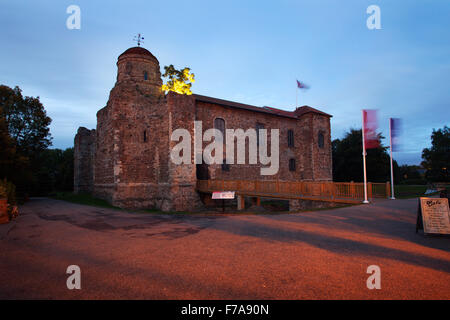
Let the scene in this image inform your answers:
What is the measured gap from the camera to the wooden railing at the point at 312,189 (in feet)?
42.4

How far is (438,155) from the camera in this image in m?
43.9

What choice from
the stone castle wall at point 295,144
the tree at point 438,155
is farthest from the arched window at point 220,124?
the tree at point 438,155

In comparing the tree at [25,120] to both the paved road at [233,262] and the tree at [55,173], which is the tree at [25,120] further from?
the paved road at [233,262]

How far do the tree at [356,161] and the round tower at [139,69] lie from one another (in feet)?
103

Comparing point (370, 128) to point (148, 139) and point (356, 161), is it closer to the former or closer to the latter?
point (148, 139)

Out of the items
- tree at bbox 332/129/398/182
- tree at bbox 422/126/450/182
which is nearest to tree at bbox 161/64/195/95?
tree at bbox 332/129/398/182

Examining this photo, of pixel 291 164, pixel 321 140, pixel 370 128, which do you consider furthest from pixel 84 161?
pixel 370 128

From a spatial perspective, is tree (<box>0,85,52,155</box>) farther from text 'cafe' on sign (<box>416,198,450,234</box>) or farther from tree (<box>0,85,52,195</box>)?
text 'cafe' on sign (<box>416,198,450,234</box>)

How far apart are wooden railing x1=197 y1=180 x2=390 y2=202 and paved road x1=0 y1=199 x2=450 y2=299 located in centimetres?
517

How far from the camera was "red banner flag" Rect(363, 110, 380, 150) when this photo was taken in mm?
12641
